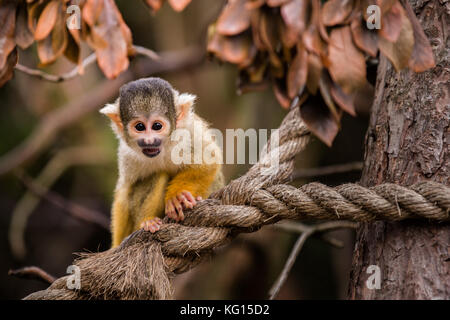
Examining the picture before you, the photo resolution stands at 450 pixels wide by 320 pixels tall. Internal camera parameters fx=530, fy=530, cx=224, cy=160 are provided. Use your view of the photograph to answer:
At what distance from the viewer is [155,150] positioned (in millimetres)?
2924

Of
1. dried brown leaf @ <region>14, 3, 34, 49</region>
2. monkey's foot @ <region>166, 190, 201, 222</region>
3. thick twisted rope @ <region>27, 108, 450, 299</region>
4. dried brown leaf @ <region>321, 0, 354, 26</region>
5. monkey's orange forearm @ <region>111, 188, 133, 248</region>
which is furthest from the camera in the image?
monkey's orange forearm @ <region>111, 188, 133, 248</region>

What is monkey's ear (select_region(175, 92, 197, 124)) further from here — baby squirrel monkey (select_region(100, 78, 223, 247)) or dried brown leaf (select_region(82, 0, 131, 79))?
dried brown leaf (select_region(82, 0, 131, 79))

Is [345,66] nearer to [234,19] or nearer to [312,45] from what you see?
[312,45]

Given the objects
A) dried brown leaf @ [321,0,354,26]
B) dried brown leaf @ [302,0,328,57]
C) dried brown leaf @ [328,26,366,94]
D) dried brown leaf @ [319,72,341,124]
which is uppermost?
dried brown leaf @ [321,0,354,26]

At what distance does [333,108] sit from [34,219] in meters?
6.42

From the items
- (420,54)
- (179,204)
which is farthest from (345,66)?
(179,204)

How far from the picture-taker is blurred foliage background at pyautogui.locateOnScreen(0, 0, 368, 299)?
5.23 metres

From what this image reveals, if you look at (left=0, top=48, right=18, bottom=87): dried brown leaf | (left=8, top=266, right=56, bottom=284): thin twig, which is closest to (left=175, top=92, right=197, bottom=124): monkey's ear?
(left=8, top=266, right=56, bottom=284): thin twig


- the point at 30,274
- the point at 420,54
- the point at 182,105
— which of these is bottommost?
the point at 30,274

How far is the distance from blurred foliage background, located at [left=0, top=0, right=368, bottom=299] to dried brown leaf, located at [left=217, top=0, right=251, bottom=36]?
338 centimetres

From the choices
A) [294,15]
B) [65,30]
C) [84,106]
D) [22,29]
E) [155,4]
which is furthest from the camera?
[84,106]

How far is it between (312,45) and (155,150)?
173 cm

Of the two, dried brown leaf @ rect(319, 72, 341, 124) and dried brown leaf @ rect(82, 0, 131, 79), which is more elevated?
dried brown leaf @ rect(82, 0, 131, 79)
